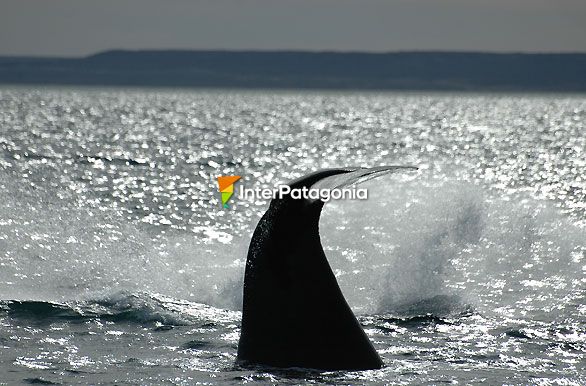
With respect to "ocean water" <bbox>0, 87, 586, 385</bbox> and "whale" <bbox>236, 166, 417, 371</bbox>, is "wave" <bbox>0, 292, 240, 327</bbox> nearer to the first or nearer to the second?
"ocean water" <bbox>0, 87, 586, 385</bbox>

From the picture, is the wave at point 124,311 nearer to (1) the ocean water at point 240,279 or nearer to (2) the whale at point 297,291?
(1) the ocean water at point 240,279

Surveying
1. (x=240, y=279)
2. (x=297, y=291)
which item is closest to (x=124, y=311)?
(x=240, y=279)

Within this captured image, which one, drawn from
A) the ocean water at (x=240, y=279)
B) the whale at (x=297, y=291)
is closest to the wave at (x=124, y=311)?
the ocean water at (x=240, y=279)

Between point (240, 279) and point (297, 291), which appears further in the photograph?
point (240, 279)

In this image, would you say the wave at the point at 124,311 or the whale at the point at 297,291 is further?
the wave at the point at 124,311

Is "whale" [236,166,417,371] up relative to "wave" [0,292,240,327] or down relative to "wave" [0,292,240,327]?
up

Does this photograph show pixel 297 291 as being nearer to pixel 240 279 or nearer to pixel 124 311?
pixel 124 311

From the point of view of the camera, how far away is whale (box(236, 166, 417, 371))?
9750 mm

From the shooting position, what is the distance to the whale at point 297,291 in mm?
9750

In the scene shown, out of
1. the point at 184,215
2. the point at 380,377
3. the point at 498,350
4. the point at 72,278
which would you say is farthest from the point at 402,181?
the point at 380,377

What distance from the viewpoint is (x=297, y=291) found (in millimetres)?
10016

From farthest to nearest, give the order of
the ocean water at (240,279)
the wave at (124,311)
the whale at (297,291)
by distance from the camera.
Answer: the wave at (124,311), the ocean water at (240,279), the whale at (297,291)

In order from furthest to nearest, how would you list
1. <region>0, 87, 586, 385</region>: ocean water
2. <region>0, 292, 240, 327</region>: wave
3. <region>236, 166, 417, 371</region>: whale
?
<region>0, 292, 240, 327</region>: wave → <region>0, 87, 586, 385</region>: ocean water → <region>236, 166, 417, 371</region>: whale

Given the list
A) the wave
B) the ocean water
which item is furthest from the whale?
the wave
